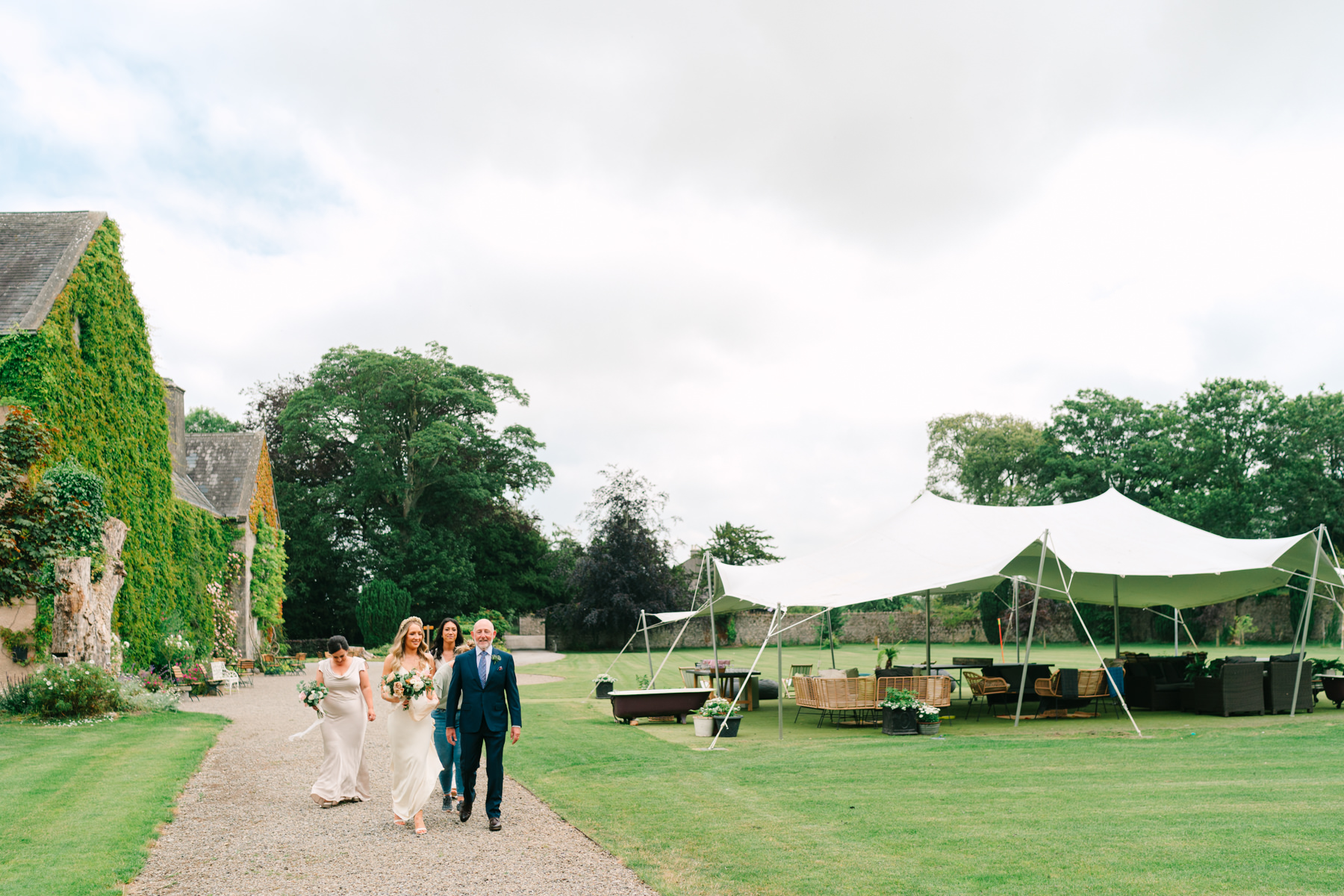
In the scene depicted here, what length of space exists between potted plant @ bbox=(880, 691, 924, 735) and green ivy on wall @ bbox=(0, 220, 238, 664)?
515 inches

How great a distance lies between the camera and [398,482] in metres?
36.8

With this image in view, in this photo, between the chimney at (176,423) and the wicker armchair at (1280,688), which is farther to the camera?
the chimney at (176,423)

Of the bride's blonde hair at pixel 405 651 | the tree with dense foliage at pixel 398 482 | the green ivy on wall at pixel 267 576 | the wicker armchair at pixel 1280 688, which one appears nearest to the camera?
the bride's blonde hair at pixel 405 651

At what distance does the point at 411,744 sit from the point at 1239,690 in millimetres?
12369

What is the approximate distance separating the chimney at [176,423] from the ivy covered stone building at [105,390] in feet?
12.3

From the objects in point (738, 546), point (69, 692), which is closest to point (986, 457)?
point (738, 546)

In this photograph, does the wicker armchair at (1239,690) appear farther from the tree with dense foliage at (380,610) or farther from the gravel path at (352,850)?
the tree with dense foliage at (380,610)

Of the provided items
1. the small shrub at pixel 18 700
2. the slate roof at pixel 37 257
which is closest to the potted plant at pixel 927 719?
the small shrub at pixel 18 700

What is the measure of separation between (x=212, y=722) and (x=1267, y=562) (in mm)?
15530

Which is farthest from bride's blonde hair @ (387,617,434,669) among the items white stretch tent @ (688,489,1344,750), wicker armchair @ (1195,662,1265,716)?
wicker armchair @ (1195,662,1265,716)

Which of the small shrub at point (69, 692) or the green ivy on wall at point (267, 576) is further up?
the green ivy on wall at point (267, 576)

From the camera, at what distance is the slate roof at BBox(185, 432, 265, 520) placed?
25578 millimetres

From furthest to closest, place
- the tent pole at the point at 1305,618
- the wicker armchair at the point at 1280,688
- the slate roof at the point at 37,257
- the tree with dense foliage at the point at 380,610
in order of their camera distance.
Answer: the tree with dense foliage at the point at 380,610
the slate roof at the point at 37,257
the wicker armchair at the point at 1280,688
the tent pole at the point at 1305,618

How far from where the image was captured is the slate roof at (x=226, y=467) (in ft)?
83.9
